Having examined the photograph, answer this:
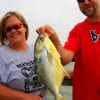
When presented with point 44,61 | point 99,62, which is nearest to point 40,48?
point 44,61

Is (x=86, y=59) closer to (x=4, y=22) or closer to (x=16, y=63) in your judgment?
(x=16, y=63)

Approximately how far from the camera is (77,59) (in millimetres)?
5348

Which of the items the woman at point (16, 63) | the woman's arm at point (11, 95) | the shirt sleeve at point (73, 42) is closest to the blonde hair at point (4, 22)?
the woman at point (16, 63)

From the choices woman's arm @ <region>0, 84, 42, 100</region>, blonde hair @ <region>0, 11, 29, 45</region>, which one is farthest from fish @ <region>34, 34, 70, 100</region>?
blonde hair @ <region>0, 11, 29, 45</region>

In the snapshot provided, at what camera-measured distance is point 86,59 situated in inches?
206

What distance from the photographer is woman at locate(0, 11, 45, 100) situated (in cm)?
494

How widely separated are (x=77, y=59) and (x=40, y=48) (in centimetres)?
102

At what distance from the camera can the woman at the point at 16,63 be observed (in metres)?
4.94

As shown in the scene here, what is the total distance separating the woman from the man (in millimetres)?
445

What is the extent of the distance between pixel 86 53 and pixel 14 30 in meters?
0.92

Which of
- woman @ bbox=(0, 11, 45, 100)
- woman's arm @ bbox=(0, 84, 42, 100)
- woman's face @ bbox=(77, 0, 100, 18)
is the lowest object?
woman's arm @ bbox=(0, 84, 42, 100)

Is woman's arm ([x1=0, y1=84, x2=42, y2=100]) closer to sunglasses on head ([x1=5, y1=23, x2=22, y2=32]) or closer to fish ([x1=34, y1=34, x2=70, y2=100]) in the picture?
fish ([x1=34, y1=34, x2=70, y2=100])

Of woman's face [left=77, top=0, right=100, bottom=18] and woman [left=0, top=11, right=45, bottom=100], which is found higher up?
woman's face [left=77, top=0, right=100, bottom=18]

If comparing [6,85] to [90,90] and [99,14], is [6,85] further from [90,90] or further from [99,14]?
[99,14]
